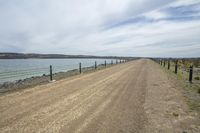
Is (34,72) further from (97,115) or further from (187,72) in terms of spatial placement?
(97,115)

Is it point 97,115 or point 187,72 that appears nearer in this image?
point 97,115

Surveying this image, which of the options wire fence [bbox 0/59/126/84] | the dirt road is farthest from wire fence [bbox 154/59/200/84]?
wire fence [bbox 0/59/126/84]

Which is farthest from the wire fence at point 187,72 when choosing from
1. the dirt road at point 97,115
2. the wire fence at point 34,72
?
the wire fence at point 34,72

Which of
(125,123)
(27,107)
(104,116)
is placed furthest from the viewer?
(27,107)

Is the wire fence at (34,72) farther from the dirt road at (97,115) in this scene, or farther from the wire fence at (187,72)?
the wire fence at (187,72)

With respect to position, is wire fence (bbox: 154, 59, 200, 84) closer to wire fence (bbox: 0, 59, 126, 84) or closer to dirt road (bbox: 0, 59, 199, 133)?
dirt road (bbox: 0, 59, 199, 133)

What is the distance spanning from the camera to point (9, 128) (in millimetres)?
6336

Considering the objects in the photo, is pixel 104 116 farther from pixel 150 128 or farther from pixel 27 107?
pixel 27 107

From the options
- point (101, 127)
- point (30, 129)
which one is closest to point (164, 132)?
point (101, 127)

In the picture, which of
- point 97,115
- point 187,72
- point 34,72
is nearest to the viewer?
point 97,115

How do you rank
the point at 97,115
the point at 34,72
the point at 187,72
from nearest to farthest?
the point at 97,115 < the point at 187,72 < the point at 34,72

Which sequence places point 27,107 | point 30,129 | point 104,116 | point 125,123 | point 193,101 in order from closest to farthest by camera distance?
point 30,129
point 125,123
point 104,116
point 27,107
point 193,101

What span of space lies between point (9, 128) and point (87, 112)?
8.44 feet

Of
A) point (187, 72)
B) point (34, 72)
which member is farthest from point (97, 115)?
point (34, 72)
